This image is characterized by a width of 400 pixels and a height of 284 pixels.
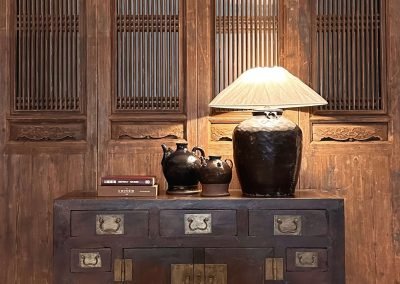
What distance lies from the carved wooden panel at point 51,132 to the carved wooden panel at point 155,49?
29 centimetres

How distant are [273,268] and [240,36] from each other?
122cm

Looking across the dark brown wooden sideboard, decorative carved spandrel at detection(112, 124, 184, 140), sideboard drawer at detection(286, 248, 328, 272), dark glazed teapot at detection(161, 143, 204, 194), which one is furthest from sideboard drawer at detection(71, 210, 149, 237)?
sideboard drawer at detection(286, 248, 328, 272)

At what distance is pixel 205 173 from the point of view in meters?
2.61

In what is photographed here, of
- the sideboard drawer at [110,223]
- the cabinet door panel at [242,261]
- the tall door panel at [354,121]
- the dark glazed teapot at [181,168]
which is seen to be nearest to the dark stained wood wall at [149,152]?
the tall door panel at [354,121]

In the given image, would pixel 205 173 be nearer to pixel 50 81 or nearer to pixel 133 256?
pixel 133 256

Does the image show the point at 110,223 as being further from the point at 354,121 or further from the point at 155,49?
the point at 354,121

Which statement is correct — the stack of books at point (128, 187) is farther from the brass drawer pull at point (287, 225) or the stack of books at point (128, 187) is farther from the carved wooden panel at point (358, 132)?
the carved wooden panel at point (358, 132)

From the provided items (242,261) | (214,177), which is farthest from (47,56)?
(242,261)

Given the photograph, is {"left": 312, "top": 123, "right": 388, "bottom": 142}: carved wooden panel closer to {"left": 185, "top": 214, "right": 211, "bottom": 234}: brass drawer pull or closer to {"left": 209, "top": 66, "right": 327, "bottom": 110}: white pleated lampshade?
A: {"left": 209, "top": 66, "right": 327, "bottom": 110}: white pleated lampshade

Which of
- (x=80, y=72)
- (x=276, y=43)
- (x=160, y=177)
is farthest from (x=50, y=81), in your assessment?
(x=276, y=43)

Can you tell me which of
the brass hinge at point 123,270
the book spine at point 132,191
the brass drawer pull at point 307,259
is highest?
the book spine at point 132,191

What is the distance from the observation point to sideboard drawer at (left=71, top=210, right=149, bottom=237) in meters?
2.51

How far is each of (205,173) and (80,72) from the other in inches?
35.6

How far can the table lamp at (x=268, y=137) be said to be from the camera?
2561 mm
